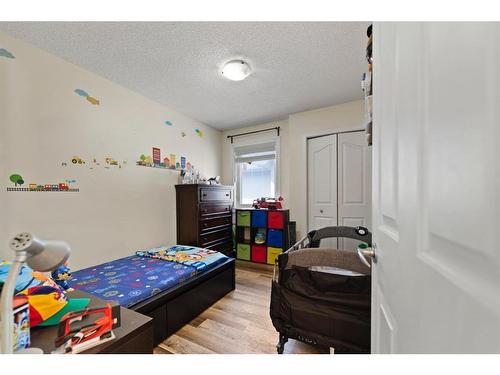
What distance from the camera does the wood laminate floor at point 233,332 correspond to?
153 centimetres

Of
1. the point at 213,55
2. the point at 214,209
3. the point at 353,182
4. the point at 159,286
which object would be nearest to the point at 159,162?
the point at 214,209

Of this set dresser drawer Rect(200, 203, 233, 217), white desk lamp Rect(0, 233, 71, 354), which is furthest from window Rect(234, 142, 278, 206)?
white desk lamp Rect(0, 233, 71, 354)

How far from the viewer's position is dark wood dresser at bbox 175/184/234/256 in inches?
112

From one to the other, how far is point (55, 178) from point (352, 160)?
3.35 m

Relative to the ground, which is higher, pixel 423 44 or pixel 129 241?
pixel 423 44

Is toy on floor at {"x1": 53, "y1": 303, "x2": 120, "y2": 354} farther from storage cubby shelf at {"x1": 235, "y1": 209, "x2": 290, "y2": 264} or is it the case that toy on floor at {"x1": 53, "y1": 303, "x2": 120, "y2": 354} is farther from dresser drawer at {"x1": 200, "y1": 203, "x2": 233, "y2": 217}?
storage cubby shelf at {"x1": 235, "y1": 209, "x2": 290, "y2": 264}

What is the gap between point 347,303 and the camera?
119cm

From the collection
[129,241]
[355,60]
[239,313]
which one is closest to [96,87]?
[129,241]

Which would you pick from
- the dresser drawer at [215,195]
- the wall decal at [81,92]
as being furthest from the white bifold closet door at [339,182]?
the wall decal at [81,92]

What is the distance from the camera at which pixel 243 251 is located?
3475mm

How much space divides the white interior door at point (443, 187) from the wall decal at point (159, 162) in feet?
8.81

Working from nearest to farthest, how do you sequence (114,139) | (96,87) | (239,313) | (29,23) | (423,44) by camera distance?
(423,44)
(29,23)
(239,313)
(96,87)
(114,139)

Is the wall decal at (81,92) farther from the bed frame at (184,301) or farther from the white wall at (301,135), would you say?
the white wall at (301,135)
